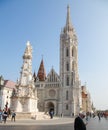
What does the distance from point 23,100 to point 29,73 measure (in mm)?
4949

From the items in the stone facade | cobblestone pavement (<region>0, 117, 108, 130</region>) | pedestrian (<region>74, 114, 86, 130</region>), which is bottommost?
cobblestone pavement (<region>0, 117, 108, 130</region>)

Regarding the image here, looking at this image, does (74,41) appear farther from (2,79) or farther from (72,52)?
(2,79)

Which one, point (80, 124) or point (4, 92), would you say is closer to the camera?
point (80, 124)

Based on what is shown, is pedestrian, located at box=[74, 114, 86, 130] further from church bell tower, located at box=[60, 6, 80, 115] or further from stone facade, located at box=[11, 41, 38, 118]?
church bell tower, located at box=[60, 6, 80, 115]

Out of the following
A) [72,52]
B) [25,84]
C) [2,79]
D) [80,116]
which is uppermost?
[72,52]

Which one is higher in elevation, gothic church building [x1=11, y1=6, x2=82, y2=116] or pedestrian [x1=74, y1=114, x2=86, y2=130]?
gothic church building [x1=11, y1=6, x2=82, y2=116]

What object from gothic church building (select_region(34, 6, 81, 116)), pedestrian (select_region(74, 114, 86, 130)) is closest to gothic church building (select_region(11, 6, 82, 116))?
gothic church building (select_region(34, 6, 81, 116))

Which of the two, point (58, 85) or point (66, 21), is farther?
point (66, 21)

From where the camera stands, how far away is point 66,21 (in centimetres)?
8762

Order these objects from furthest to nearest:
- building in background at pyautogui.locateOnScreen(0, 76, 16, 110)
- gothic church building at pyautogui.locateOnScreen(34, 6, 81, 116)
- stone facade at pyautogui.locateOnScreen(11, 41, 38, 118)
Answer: gothic church building at pyautogui.locateOnScreen(34, 6, 81, 116) < building in background at pyautogui.locateOnScreen(0, 76, 16, 110) < stone facade at pyautogui.locateOnScreen(11, 41, 38, 118)

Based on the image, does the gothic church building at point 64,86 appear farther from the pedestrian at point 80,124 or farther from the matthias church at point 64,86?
the pedestrian at point 80,124

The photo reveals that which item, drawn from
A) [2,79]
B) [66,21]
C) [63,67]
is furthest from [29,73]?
[66,21]

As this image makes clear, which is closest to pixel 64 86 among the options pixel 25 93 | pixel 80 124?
pixel 25 93

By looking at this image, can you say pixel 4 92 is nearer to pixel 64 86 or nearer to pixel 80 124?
pixel 64 86
